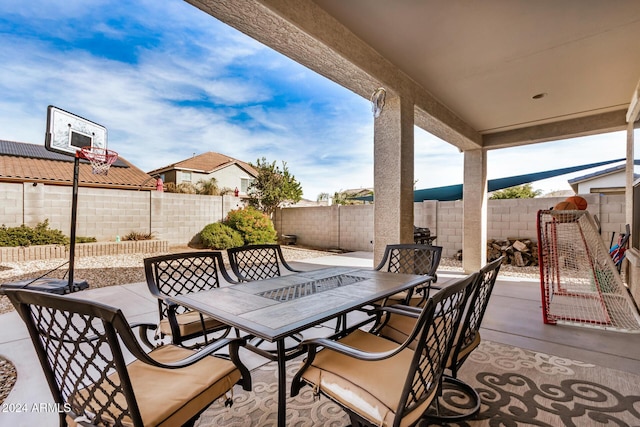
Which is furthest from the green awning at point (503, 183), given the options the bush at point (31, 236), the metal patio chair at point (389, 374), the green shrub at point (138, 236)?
the bush at point (31, 236)

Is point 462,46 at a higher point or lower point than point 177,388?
higher

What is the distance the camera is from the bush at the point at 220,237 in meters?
9.05

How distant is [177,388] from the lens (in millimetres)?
1193

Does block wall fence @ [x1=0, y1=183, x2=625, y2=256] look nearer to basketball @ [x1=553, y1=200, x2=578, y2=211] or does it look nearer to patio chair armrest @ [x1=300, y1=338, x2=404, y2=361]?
basketball @ [x1=553, y1=200, x2=578, y2=211]

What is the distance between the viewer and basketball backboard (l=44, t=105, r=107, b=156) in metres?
4.12

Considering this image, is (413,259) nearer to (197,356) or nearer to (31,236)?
(197,356)

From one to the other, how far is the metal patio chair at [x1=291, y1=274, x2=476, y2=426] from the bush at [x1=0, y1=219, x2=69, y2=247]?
8.45 meters

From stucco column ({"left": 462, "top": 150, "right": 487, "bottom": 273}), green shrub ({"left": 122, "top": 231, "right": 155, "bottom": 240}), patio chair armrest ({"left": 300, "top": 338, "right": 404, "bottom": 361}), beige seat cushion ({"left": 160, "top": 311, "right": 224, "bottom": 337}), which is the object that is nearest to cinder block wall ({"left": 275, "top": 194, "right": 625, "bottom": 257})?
stucco column ({"left": 462, "top": 150, "right": 487, "bottom": 273})

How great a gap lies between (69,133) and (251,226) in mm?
5535

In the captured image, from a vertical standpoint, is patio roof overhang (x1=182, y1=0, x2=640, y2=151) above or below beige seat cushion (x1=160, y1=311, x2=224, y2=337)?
above

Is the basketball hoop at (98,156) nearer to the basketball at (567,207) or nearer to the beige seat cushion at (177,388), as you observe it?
the beige seat cushion at (177,388)

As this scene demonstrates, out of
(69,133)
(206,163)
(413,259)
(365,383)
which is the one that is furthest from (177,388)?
(206,163)

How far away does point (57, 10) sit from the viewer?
6.50 m

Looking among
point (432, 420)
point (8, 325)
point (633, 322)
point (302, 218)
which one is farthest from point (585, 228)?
point (302, 218)
